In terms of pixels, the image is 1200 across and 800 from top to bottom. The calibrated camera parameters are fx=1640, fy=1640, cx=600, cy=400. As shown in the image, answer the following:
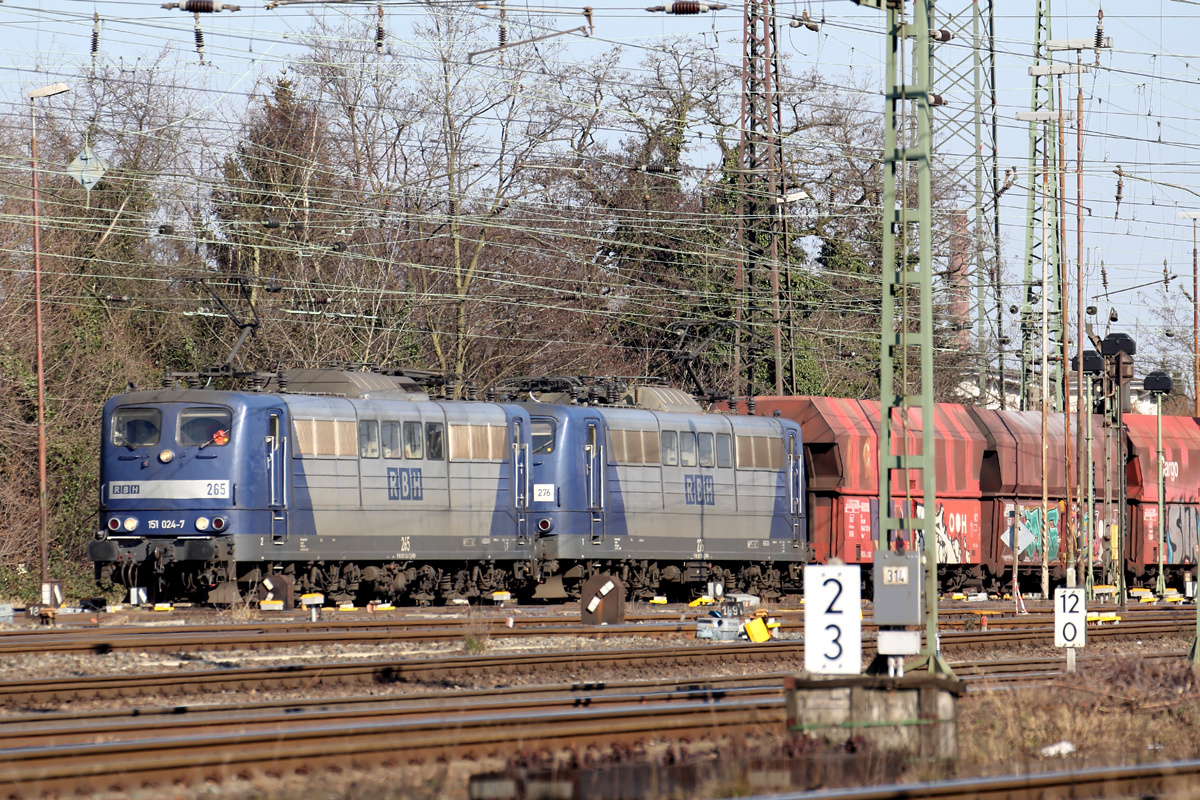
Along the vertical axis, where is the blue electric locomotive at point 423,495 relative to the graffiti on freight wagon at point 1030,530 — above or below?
above

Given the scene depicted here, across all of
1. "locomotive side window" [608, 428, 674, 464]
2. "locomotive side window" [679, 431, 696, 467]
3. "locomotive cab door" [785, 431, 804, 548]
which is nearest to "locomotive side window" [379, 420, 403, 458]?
"locomotive side window" [608, 428, 674, 464]

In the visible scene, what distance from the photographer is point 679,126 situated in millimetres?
56281

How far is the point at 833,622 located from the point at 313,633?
1041 cm

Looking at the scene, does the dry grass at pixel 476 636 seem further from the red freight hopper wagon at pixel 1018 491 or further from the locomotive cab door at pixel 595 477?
A: the red freight hopper wagon at pixel 1018 491

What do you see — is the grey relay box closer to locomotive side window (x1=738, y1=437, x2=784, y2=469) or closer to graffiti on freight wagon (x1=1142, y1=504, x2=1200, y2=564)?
locomotive side window (x1=738, y1=437, x2=784, y2=469)

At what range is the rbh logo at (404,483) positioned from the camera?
2762cm

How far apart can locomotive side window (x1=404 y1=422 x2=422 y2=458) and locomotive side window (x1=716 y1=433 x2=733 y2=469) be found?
6626 millimetres

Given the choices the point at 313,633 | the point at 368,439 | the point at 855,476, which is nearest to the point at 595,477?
the point at 368,439

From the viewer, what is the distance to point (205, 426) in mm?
25891

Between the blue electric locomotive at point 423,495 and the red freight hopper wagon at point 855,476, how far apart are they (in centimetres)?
103

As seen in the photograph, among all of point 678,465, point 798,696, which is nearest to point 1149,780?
point 798,696

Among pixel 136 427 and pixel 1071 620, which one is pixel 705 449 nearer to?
pixel 136 427

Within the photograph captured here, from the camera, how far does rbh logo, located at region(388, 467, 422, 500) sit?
27.6 meters

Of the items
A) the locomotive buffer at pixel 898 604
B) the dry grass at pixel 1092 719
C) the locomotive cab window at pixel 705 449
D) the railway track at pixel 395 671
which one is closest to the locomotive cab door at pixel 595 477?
the locomotive cab window at pixel 705 449
